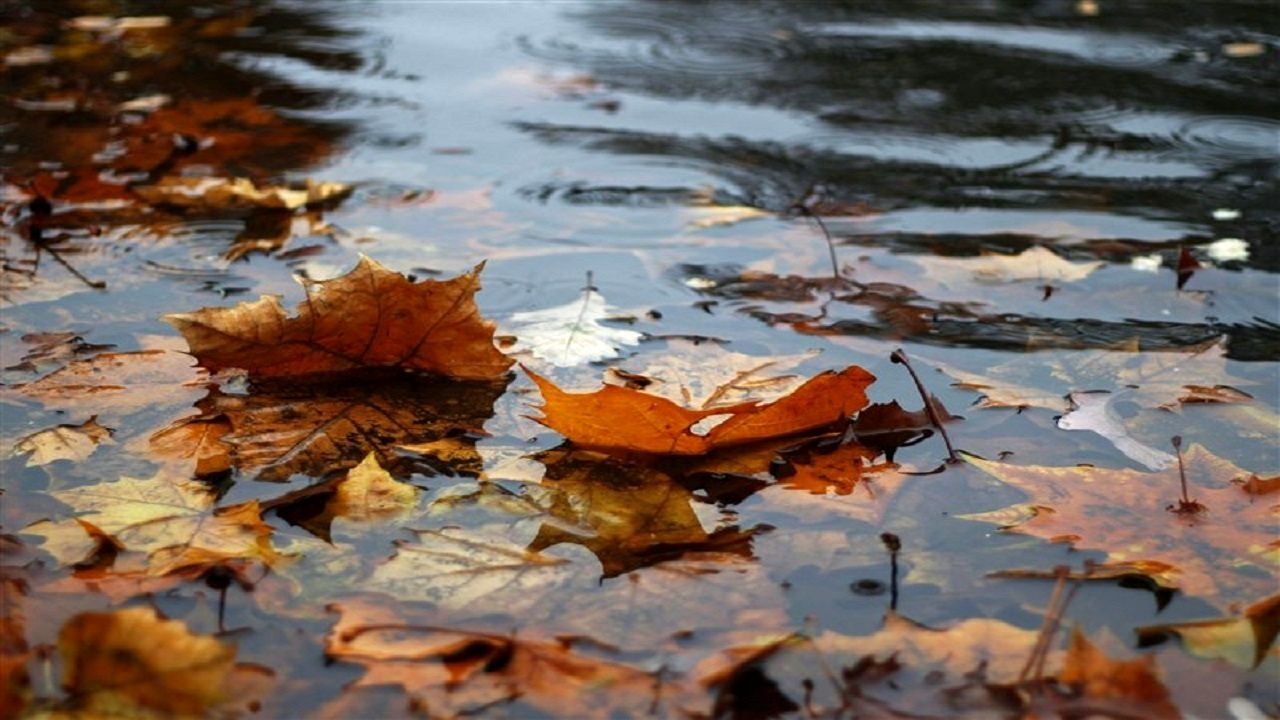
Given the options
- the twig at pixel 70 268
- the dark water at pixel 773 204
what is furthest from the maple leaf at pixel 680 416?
the twig at pixel 70 268

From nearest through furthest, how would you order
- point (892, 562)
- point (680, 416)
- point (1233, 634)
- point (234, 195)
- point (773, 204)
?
point (1233, 634), point (892, 562), point (680, 416), point (234, 195), point (773, 204)

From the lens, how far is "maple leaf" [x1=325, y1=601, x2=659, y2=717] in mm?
1189

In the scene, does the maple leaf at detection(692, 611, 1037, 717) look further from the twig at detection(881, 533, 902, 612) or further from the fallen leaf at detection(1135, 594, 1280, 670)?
the fallen leaf at detection(1135, 594, 1280, 670)

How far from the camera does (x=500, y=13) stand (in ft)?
16.4

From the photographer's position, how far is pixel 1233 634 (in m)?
1.29

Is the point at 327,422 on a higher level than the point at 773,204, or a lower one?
higher

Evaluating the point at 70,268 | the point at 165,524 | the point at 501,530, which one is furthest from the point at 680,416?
the point at 70,268

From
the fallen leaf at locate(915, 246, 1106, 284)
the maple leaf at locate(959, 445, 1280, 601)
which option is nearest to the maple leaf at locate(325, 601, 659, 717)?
the maple leaf at locate(959, 445, 1280, 601)

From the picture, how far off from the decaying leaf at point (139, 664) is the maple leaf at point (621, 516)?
1.32 feet

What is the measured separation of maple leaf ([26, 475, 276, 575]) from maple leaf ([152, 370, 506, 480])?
0.10 meters

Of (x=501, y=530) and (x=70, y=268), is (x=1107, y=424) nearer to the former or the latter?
(x=501, y=530)

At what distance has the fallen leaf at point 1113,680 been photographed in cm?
118

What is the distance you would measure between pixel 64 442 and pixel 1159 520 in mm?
1464

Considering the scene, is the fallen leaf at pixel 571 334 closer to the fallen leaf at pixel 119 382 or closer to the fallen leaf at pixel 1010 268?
the fallen leaf at pixel 119 382
